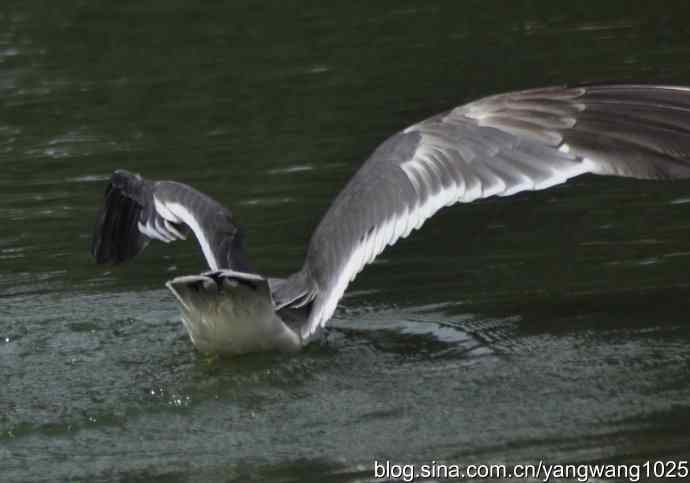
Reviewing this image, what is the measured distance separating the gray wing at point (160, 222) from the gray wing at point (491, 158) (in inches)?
22.7

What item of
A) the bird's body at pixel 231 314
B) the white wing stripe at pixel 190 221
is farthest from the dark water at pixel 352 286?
the white wing stripe at pixel 190 221

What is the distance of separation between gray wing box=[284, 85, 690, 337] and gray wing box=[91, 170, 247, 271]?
0.58m

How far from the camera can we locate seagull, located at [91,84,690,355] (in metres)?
6.86

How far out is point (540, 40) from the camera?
14.3 m

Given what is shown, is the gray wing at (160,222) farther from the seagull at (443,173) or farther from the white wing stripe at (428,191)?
the white wing stripe at (428,191)

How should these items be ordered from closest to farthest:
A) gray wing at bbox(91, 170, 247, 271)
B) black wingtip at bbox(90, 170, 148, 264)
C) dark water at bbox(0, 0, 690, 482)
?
dark water at bbox(0, 0, 690, 482) → gray wing at bbox(91, 170, 247, 271) → black wingtip at bbox(90, 170, 148, 264)

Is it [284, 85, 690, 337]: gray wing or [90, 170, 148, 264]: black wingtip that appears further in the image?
[90, 170, 148, 264]: black wingtip

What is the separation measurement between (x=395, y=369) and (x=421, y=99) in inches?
220

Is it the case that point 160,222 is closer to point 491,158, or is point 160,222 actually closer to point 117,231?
point 117,231

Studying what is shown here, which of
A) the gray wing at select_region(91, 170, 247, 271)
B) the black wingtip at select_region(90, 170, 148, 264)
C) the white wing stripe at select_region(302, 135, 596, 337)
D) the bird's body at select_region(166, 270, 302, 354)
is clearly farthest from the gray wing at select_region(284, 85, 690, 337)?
the black wingtip at select_region(90, 170, 148, 264)

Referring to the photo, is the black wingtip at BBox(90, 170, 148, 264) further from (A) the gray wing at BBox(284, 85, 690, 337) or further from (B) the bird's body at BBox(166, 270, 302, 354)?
(A) the gray wing at BBox(284, 85, 690, 337)

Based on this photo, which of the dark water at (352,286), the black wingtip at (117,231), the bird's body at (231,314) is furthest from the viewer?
the black wingtip at (117,231)

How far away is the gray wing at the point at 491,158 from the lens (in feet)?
22.4

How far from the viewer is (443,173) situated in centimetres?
699
